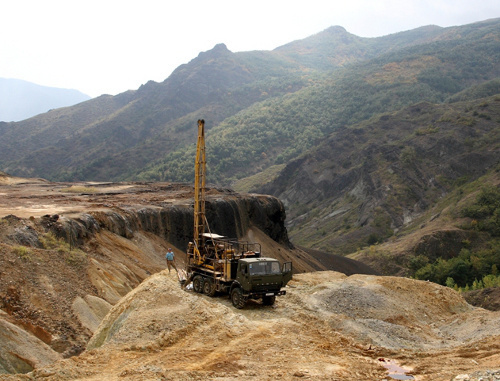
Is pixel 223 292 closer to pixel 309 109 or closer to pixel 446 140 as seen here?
pixel 446 140

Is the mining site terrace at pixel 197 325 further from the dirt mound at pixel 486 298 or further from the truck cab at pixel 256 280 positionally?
the dirt mound at pixel 486 298

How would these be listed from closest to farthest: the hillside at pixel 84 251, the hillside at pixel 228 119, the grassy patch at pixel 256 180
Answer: the hillside at pixel 84 251 → the grassy patch at pixel 256 180 → the hillside at pixel 228 119

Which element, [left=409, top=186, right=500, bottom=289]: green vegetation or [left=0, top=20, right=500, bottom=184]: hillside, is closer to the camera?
[left=409, top=186, right=500, bottom=289]: green vegetation

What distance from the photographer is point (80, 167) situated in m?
135

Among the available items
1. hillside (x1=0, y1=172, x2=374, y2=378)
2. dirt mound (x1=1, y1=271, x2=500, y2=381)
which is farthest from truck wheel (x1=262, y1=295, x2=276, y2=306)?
hillside (x1=0, y1=172, x2=374, y2=378)

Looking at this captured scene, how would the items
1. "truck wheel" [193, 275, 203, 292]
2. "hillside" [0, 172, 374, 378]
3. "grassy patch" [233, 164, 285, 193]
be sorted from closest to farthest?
"hillside" [0, 172, 374, 378], "truck wheel" [193, 275, 203, 292], "grassy patch" [233, 164, 285, 193]

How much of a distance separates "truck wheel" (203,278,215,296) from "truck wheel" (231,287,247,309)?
3.60ft

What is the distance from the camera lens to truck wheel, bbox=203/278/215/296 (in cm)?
1956

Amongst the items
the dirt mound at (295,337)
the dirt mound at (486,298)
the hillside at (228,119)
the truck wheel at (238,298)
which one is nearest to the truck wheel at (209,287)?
the dirt mound at (295,337)

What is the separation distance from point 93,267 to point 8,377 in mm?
11333

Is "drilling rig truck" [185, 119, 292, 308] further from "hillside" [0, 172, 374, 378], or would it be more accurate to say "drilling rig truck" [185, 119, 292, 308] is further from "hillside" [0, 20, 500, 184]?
"hillside" [0, 20, 500, 184]

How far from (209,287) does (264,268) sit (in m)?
2.70

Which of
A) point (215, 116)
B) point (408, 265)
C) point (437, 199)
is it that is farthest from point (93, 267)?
point (215, 116)

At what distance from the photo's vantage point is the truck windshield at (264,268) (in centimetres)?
1806
